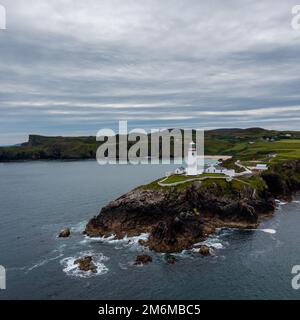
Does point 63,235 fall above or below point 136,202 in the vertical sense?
below

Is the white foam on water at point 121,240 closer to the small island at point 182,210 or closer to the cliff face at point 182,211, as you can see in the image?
the small island at point 182,210

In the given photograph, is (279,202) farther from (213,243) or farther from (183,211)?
(213,243)

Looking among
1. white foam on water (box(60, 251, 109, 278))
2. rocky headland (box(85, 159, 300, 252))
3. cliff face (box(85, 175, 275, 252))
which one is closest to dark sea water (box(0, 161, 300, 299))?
white foam on water (box(60, 251, 109, 278))
